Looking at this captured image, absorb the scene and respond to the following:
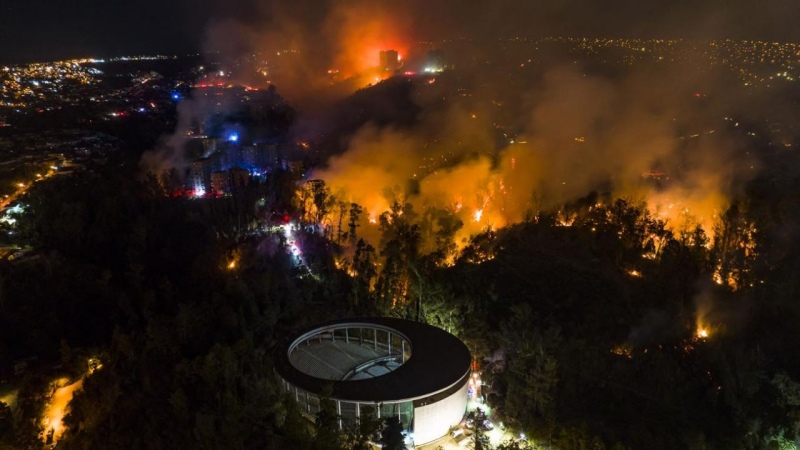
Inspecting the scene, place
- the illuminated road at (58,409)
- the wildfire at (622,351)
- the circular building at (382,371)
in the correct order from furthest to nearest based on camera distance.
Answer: the wildfire at (622,351), the illuminated road at (58,409), the circular building at (382,371)

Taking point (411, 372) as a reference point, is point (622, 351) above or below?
below

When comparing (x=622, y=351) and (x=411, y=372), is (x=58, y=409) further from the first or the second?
(x=622, y=351)

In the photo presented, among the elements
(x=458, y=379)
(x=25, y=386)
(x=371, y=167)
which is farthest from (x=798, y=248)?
(x=25, y=386)

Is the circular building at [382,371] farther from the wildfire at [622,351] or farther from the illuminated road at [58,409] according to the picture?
the illuminated road at [58,409]

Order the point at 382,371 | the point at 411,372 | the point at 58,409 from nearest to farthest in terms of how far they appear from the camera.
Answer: the point at 411,372, the point at 382,371, the point at 58,409

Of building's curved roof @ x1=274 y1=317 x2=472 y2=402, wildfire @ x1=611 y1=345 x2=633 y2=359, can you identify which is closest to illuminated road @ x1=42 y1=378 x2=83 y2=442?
building's curved roof @ x1=274 y1=317 x2=472 y2=402

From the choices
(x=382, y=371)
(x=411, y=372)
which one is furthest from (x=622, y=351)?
(x=382, y=371)

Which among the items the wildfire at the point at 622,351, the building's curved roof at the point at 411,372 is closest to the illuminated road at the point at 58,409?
the building's curved roof at the point at 411,372

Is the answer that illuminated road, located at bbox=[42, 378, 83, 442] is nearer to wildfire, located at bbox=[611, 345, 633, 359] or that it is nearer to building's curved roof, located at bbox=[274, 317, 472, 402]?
building's curved roof, located at bbox=[274, 317, 472, 402]

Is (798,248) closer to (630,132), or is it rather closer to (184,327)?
(630,132)
